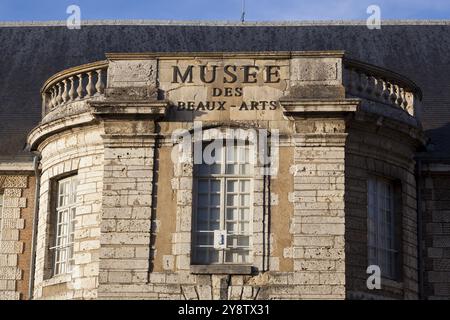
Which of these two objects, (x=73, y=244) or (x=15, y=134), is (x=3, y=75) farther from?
(x=73, y=244)

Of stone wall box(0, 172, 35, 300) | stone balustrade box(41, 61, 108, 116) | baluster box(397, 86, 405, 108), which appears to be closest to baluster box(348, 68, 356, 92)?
baluster box(397, 86, 405, 108)

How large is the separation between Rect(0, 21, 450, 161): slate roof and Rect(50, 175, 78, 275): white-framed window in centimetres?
281

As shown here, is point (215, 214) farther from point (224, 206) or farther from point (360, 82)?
point (360, 82)

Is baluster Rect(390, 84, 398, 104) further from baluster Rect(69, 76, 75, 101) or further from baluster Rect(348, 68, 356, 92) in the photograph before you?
baluster Rect(69, 76, 75, 101)

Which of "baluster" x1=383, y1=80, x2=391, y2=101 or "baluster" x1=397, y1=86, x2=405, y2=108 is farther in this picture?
"baluster" x1=397, y1=86, x2=405, y2=108

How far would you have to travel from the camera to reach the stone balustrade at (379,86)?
15.9 metres

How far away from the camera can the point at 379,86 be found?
1619 cm

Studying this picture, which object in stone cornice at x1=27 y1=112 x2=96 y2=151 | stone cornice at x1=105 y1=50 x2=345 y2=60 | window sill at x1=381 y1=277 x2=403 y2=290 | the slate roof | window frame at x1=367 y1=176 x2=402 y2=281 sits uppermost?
the slate roof

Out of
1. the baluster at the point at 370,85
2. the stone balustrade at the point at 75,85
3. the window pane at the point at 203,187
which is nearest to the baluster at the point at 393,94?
the baluster at the point at 370,85

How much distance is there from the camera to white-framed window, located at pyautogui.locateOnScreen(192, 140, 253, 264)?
50.3 ft

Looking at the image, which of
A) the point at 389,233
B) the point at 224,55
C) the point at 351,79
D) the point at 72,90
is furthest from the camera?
the point at 72,90

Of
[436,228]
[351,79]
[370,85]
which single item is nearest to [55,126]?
[351,79]

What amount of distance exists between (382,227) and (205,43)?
616cm
